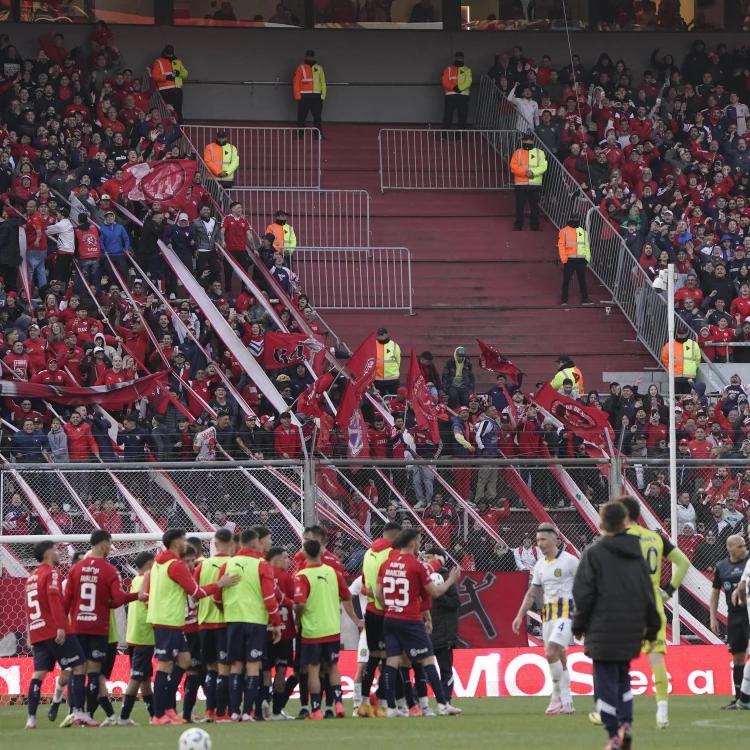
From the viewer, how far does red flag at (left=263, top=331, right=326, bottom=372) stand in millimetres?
25141

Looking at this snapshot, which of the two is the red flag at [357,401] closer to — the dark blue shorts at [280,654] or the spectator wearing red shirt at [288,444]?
the spectator wearing red shirt at [288,444]

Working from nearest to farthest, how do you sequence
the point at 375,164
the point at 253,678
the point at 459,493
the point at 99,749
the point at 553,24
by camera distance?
the point at 99,749
the point at 253,678
the point at 459,493
the point at 375,164
the point at 553,24

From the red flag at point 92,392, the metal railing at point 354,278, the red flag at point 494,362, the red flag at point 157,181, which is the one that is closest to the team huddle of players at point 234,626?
the red flag at point 92,392

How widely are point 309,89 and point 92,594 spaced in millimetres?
20597

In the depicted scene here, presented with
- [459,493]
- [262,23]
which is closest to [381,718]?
[459,493]

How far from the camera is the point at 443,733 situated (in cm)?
1329

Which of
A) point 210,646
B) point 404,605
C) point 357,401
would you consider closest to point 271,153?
point 357,401

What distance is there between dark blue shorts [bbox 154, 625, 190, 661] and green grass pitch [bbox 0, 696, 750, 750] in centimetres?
65

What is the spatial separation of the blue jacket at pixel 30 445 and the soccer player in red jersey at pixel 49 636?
5.43m

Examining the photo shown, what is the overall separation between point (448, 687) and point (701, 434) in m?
8.69

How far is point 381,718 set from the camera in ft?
49.6

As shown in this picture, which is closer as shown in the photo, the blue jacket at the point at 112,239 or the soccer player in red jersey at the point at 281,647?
the soccer player in red jersey at the point at 281,647

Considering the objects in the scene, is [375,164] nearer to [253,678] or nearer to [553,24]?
[553,24]

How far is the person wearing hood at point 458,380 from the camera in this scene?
1011 inches
